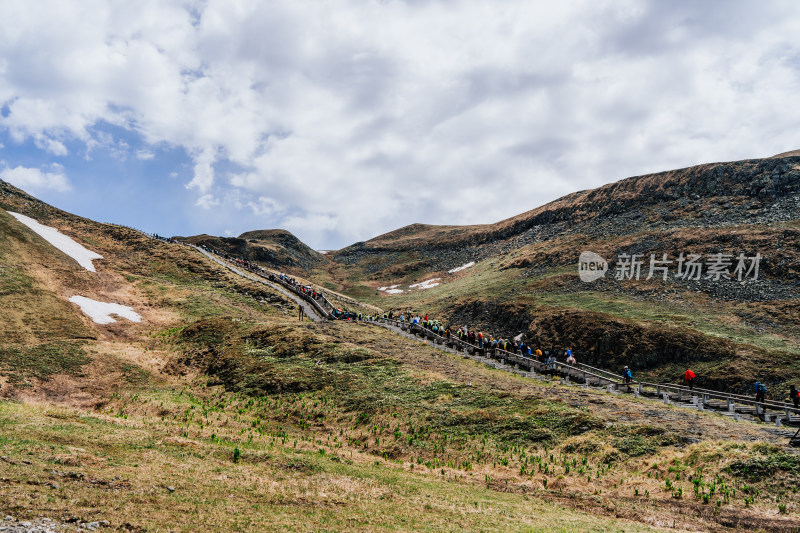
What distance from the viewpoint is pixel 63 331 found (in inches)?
1300

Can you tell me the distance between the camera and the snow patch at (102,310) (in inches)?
1512

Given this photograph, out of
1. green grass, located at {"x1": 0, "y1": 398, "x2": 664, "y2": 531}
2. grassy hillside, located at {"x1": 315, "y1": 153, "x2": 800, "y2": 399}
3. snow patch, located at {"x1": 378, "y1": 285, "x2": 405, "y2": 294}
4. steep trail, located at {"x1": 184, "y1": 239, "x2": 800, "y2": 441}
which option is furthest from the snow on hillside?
snow patch, located at {"x1": 378, "y1": 285, "x2": 405, "y2": 294}

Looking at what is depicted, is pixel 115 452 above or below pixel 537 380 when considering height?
below

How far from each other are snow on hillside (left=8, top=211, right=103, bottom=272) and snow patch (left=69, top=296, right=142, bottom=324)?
33.2 ft

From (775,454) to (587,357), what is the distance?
28707 millimetres

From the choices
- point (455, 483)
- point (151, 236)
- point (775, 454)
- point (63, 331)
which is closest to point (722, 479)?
point (775, 454)

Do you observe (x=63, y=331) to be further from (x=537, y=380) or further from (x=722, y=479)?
(x=722, y=479)

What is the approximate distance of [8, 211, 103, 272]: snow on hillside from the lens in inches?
2003

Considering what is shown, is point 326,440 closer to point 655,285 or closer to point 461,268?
point 655,285

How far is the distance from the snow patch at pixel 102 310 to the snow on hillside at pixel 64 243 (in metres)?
10.1

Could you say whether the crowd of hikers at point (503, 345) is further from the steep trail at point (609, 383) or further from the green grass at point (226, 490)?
the green grass at point (226, 490)

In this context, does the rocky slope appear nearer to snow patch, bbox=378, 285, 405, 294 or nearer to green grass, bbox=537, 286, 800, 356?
snow patch, bbox=378, 285, 405, 294

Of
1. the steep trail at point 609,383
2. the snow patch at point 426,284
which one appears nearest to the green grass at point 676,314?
the steep trail at point 609,383

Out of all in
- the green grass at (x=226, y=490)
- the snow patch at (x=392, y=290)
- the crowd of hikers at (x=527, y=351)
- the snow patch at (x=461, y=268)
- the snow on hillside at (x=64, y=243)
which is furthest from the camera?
the snow patch at (x=461, y=268)
